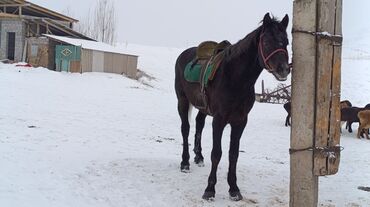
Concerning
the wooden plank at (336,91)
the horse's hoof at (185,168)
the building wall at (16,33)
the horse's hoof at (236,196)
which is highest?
the building wall at (16,33)

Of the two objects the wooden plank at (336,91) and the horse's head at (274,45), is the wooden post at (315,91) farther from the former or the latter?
the horse's head at (274,45)

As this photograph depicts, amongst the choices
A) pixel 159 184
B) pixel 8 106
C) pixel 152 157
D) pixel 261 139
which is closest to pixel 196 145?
pixel 152 157

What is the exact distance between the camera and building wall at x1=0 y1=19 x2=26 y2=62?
3453 centimetres

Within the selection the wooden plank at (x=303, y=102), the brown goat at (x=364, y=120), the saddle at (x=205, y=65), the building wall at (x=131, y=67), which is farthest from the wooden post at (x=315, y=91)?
the building wall at (x=131, y=67)

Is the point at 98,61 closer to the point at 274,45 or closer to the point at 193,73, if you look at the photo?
the point at 193,73

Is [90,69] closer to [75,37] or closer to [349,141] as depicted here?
[75,37]

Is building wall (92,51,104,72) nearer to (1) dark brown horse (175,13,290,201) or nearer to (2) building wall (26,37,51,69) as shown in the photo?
(2) building wall (26,37,51,69)

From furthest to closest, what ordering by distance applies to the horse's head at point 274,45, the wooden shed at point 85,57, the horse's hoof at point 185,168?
the wooden shed at point 85,57, the horse's hoof at point 185,168, the horse's head at point 274,45

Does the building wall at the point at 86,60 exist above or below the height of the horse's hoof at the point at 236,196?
above

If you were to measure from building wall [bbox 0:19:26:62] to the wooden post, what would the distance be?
34.5 metres

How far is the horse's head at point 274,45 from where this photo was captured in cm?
419

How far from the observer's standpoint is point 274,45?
432 centimetres

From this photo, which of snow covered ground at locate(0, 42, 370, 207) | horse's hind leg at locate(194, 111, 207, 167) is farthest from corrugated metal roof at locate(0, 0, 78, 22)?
horse's hind leg at locate(194, 111, 207, 167)

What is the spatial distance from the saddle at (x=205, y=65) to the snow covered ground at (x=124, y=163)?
1.35m
